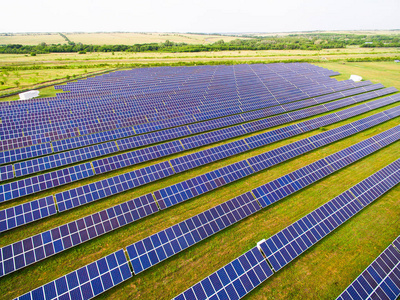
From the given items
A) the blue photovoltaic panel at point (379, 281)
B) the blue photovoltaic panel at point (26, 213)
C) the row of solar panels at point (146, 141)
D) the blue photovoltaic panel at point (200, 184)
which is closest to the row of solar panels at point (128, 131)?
the row of solar panels at point (146, 141)

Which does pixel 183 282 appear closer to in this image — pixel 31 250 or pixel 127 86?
pixel 31 250

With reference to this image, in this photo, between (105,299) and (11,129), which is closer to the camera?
(105,299)

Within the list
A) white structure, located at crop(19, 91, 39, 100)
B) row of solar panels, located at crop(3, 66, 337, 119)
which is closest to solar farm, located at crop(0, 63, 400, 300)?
row of solar panels, located at crop(3, 66, 337, 119)

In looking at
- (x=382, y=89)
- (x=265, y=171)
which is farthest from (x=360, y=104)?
(x=265, y=171)

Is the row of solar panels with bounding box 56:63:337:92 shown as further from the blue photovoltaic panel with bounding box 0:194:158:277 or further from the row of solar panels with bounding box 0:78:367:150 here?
the blue photovoltaic panel with bounding box 0:194:158:277

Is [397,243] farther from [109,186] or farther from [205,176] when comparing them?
[109,186]

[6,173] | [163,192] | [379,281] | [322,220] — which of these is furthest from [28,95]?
[379,281]

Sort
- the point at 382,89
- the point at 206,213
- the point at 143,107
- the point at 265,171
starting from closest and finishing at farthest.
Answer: the point at 206,213, the point at 265,171, the point at 143,107, the point at 382,89
